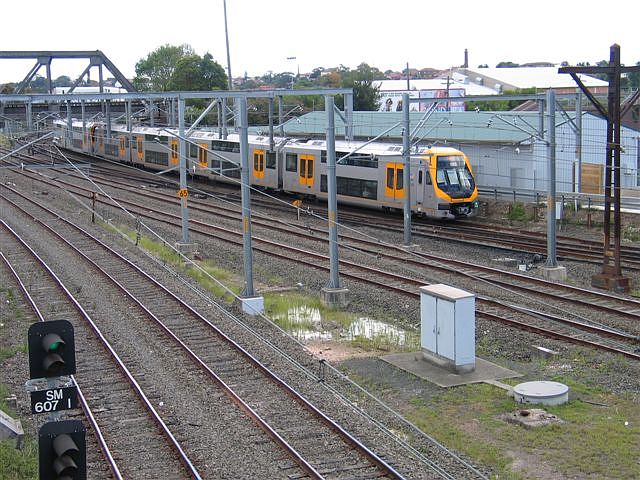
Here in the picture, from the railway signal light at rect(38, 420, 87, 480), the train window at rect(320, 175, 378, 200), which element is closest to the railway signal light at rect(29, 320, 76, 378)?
the railway signal light at rect(38, 420, 87, 480)

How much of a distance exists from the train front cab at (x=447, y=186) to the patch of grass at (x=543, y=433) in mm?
17386

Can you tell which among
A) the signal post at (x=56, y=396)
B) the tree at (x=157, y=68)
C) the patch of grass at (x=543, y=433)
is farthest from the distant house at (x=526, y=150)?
the tree at (x=157, y=68)

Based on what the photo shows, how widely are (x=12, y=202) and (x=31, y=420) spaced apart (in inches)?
1156

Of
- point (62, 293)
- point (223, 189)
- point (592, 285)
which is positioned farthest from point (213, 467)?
point (223, 189)

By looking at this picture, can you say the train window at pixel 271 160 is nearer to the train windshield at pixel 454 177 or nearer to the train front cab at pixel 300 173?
the train front cab at pixel 300 173

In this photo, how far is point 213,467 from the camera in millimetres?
10867

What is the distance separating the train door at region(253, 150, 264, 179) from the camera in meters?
40.0

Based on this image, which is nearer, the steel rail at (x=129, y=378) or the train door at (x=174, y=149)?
the steel rail at (x=129, y=378)

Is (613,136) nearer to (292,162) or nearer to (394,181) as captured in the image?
(394,181)

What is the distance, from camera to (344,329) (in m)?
18.5

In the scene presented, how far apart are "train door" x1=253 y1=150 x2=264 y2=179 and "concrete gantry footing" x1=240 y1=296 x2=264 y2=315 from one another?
20796 millimetres

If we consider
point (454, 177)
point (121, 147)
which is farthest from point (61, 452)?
point (121, 147)

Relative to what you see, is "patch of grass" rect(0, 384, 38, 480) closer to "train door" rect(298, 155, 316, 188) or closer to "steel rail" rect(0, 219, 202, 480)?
"steel rail" rect(0, 219, 202, 480)

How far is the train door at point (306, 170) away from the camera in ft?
119
